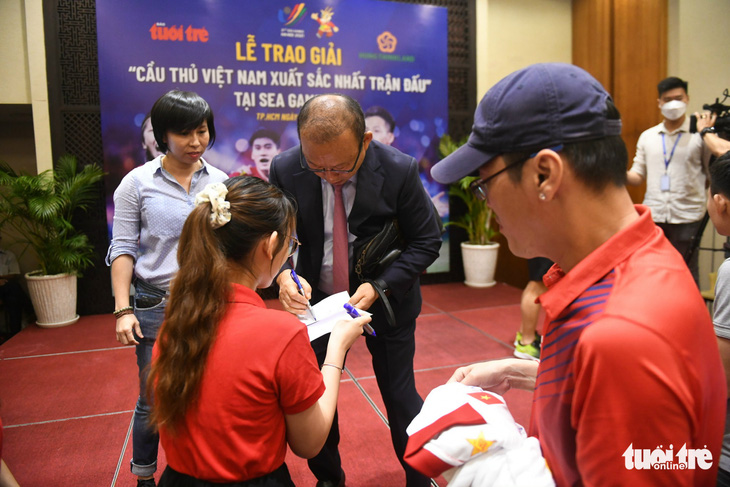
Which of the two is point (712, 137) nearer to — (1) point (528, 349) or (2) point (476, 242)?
(1) point (528, 349)

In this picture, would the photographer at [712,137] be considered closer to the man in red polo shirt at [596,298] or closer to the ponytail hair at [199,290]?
the man in red polo shirt at [596,298]

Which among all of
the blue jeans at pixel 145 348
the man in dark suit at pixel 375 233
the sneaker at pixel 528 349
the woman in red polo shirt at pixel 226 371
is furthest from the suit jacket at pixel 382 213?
the sneaker at pixel 528 349

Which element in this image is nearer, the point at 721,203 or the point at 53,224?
the point at 721,203

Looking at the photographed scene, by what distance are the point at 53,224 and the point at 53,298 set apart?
2.15 feet

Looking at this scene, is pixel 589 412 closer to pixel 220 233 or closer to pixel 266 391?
pixel 266 391

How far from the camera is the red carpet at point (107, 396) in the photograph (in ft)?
8.19

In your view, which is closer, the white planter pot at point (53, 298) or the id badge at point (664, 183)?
the id badge at point (664, 183)

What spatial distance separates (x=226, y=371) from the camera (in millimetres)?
1150

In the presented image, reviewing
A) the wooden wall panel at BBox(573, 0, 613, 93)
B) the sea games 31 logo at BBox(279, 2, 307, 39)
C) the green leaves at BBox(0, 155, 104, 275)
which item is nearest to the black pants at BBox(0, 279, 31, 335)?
the green leaves at BBox(0, 155, 104, 275)

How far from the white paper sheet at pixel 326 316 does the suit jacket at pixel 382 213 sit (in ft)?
0.78

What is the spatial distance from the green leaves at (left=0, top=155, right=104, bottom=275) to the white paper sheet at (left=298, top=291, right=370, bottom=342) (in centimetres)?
369

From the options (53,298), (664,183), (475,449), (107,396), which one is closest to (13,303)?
(53,298)

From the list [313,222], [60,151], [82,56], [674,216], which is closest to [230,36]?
[82,56]

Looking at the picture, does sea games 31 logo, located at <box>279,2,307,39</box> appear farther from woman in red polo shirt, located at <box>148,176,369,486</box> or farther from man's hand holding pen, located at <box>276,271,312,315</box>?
woman in red polo shirt, located at <box>148,176,369,486</box>
